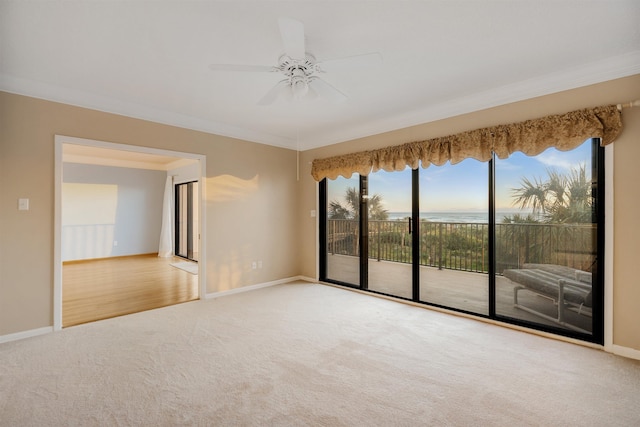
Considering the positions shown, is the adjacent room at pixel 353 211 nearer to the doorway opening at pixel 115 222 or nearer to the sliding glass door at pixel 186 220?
the doorway opening at pixel 115 222

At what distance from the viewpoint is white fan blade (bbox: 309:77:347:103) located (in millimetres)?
2410

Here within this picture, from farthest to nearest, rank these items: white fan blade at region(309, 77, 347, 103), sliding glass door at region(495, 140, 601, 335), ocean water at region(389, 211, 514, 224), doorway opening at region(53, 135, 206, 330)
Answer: doorway opening at region(53, 135, 206, 330) < ocean water at region(389, 211, 514, 224) < sliding glass door at region(495, 140, 601, 335) < white fan blade at region(309, 77, 347, 103)

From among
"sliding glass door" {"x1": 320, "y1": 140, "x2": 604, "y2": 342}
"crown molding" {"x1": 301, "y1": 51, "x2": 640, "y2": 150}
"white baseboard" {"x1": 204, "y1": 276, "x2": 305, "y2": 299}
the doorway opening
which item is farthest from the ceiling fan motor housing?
the doorway opening

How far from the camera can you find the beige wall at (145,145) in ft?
9.58

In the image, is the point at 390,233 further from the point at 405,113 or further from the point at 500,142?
the point at 500,142

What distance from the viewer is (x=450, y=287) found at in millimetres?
4023

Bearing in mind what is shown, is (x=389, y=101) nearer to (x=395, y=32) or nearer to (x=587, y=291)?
(x=395, y=32)

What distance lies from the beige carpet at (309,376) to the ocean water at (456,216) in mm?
1203

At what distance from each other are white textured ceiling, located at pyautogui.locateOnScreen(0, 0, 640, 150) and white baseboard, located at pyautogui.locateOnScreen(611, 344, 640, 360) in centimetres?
239

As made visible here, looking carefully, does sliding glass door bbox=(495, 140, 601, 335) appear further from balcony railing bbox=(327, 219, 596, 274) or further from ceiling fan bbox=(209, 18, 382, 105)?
ceiling fan bbox=(209, 18, 382, 105)

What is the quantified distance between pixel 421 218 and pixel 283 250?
2.50m

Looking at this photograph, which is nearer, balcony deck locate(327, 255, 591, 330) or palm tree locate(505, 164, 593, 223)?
palm tree locate(505, 164, 593, 223)

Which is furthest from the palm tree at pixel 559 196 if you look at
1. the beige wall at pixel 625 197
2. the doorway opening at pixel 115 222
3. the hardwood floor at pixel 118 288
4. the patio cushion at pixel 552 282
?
the doorway opening at pixel 115 222

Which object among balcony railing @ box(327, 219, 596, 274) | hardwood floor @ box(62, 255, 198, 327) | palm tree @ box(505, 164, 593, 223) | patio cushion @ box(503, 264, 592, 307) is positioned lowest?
hardwood floor @ box(62, 255, 198, 327)
